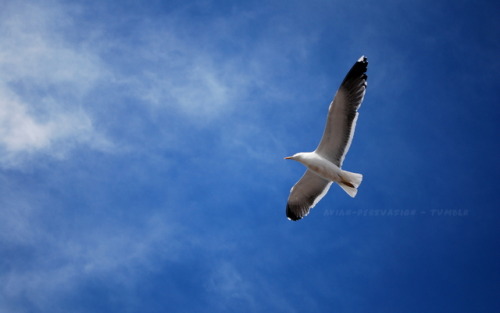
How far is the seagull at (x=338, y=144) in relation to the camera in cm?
898

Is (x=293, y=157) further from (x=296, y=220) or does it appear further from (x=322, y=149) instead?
(x=296, y=220)

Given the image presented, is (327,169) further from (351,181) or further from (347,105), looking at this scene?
(347,105)

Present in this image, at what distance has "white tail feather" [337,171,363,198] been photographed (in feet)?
30.2

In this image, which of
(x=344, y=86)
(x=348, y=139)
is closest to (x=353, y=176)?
(x=348, y=139)

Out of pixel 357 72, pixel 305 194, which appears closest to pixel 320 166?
pixel 305 194

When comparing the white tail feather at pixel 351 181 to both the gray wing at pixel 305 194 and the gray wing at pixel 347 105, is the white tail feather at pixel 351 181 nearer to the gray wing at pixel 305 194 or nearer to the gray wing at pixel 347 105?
the gray wing at pixel 347 105

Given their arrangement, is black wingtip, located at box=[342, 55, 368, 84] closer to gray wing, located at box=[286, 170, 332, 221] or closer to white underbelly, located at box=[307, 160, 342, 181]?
white underbelly, located at box=[307, 160, 342, 181]

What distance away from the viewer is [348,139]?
931cm

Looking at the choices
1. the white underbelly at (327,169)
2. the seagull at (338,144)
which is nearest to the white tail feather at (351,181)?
the seagull at (338,144)

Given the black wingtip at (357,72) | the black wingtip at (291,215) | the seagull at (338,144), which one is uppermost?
the black wingtip at (357,72)

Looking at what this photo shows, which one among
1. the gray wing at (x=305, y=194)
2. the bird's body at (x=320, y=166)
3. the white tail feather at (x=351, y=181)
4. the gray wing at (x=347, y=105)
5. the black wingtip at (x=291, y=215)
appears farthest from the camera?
the black wingtip at (x=291, y=215)

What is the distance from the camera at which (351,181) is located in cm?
927

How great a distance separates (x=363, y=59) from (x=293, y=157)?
7.24ft

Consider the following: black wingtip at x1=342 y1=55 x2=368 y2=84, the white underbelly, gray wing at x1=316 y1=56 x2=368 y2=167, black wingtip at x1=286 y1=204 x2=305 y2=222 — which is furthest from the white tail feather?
black wingtip at x1=342 y1=55 x2=368 y2=84
